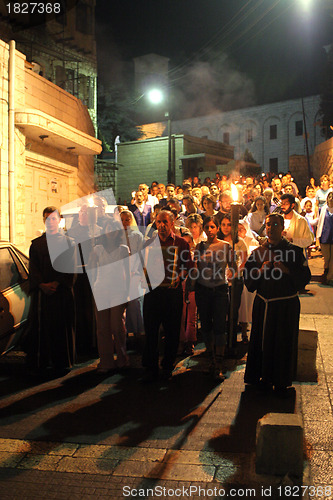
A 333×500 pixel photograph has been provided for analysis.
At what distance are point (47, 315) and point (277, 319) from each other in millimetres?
2867

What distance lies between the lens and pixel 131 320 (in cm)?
757

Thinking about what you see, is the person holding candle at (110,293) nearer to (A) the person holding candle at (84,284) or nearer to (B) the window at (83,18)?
(A) the person holding candle at (84,284)

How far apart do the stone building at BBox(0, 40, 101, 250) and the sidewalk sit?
278 inches

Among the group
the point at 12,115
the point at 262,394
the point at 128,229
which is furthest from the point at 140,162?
the point at 262,394

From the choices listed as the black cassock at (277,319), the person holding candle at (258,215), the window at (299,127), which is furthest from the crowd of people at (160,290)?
the window at (299,127)

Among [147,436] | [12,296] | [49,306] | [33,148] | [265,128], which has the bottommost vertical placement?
[147,436]

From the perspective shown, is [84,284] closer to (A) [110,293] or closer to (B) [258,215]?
(A) [110,293]

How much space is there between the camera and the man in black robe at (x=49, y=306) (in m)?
6.29

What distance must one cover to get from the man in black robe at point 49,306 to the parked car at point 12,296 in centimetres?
19

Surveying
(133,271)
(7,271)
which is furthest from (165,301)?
(7,271)

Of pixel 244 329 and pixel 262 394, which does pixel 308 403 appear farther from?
pixel 244 329

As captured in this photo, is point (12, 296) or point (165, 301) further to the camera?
point (12, 296)

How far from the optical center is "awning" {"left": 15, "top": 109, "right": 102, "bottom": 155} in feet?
40.3

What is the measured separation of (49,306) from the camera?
6.34 metres
